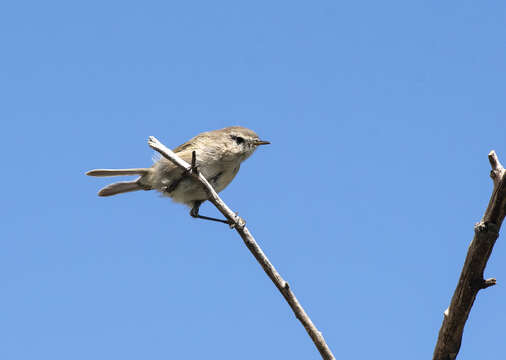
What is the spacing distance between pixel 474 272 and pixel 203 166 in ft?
12.5

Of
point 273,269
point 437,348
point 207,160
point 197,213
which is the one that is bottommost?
point 437,348

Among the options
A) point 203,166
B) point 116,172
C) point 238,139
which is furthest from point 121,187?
point 238,139

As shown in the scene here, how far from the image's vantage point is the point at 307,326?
4.23 meters

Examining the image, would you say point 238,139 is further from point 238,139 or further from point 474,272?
point 474,272

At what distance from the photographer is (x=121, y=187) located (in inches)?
299

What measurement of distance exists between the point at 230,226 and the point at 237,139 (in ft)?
6.17

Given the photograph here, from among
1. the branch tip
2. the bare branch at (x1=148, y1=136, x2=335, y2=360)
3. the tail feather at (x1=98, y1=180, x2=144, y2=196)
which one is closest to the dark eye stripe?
the tail feather at (x1=98, y1=180, x2=144, y2=196)

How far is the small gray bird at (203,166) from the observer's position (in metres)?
6.64

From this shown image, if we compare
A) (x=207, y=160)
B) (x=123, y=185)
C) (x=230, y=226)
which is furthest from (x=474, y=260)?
(x=123, y=185)

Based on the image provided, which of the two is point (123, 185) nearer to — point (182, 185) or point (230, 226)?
point (182, 185)

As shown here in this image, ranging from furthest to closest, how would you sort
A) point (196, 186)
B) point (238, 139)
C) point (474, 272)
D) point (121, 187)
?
point (121, 187)
point (238, 139)
point (196, 186)
point (474, 272)

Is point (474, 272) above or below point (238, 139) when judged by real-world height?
below

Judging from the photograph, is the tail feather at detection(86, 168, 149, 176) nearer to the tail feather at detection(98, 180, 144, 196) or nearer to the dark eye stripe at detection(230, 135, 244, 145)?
the tail feather at detection(98, 180, 144, 196)

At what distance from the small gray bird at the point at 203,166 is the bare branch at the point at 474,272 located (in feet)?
10.9
